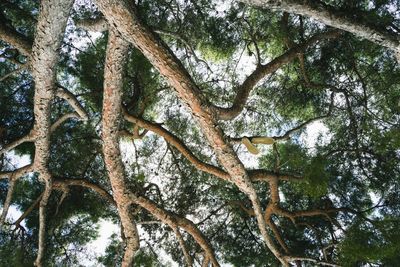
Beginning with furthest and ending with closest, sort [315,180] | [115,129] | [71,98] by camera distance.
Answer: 1. [315,180]
2. [71,98]
3. [115,129]

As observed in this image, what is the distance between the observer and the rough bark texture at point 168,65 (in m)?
2.07

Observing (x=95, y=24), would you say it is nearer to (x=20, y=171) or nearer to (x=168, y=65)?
(x=168, y=65)

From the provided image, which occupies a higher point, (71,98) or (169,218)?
(71,98)

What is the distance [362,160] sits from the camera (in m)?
4.63

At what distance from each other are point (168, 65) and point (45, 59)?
84cm

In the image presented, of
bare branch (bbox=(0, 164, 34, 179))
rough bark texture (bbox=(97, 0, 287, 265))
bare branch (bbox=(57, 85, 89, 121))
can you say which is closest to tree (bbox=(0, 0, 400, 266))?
bare branch (bbox=(0, 164, 34, 179))

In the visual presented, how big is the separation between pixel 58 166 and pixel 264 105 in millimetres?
2530

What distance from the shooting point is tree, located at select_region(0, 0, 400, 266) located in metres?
3.66

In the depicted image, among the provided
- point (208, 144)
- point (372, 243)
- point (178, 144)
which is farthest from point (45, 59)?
point (372, 243)

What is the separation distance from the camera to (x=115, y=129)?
278 cm

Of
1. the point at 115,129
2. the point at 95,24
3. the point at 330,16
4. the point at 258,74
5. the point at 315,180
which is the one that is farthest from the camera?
the point at 258,74

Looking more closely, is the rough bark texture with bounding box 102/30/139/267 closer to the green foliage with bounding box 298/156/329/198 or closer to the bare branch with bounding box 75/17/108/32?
the bare branch with bounding box 75/17/108/32

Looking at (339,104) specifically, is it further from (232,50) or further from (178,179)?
(178,179)

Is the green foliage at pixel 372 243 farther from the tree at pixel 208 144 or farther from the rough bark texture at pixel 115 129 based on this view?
the rough bark texture at pixel 115 129
